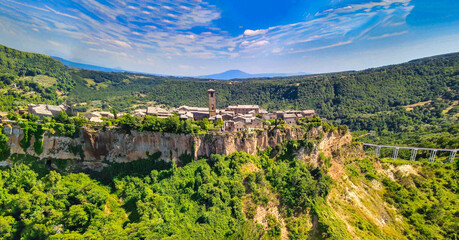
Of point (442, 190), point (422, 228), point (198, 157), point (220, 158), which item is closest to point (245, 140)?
point (220, 158)

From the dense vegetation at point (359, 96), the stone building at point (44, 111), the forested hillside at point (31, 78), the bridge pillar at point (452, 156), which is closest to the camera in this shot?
the stone building at point (44, 111)

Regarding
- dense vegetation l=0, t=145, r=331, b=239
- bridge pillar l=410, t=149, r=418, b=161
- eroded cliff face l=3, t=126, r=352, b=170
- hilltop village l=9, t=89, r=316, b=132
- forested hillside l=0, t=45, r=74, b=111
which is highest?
forested hillside l=0, t=45, r=74, b=111

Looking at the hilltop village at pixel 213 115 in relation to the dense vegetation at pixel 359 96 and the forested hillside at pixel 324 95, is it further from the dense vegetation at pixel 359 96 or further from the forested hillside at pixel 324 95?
the dense vegetation at pixel 359 96

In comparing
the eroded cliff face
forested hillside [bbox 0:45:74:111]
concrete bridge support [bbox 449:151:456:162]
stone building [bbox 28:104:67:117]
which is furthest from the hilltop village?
forested hillside [bbox 0:45:74:111]

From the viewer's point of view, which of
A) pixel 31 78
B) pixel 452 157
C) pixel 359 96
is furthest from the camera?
pixel 359 96

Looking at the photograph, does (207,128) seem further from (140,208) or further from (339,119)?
(339,119)

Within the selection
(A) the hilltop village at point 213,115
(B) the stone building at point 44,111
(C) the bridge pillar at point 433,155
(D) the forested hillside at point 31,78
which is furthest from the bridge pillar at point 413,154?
(D) the forested hillside at point 31,78

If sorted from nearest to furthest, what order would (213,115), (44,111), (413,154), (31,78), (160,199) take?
(160,199)
(44,111)
(213,115)
(413,154)
(31,78)

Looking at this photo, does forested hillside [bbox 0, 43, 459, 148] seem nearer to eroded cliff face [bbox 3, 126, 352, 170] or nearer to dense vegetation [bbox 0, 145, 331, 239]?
eroded cliff face [bbox 3, 126, 352, 170]

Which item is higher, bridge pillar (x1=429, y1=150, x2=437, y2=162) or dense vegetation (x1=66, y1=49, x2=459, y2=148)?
dense vegetation (x1=66, y1=49, x2=459, y2=148)

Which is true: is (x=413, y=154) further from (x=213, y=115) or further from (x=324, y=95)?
(x=324, y=95)

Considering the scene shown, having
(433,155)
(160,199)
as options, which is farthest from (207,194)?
(433,155)
